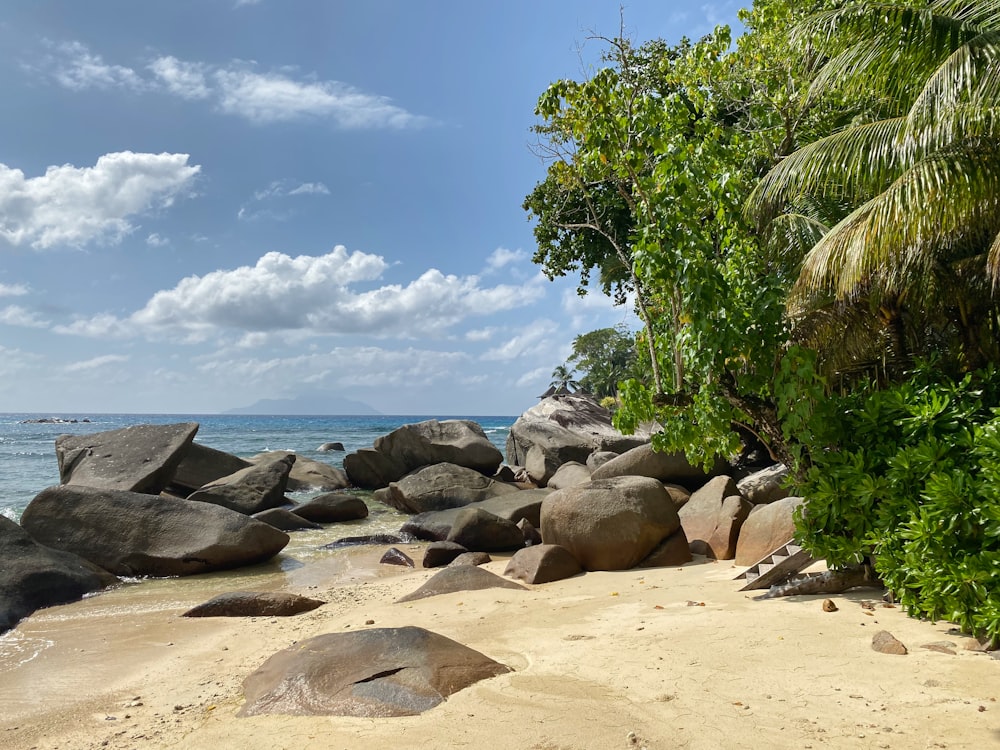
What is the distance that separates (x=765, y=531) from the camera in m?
8.37

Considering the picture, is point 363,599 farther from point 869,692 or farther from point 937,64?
point 937,64

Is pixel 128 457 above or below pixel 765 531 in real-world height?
above

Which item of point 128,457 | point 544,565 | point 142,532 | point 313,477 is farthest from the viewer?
point 313,477

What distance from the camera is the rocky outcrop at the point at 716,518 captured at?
30.8 ft

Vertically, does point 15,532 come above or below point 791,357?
below

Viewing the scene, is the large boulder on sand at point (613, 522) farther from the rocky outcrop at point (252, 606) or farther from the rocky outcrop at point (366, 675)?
the rocky outcrop at point (366, 675)

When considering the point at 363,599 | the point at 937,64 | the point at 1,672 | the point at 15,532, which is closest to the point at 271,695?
the point at 1,672

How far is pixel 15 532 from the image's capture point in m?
9.36

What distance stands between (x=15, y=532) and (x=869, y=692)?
9.70 m

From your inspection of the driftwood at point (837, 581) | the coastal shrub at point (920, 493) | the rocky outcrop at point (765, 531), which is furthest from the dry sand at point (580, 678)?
the rocky outcrop at point (765, 531)

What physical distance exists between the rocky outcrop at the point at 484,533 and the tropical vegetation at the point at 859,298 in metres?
4.79

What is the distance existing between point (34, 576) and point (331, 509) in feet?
26.2


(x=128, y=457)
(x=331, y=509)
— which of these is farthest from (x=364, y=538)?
(x=128, y=457)

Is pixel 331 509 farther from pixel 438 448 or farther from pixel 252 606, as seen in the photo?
pixel 252 606
